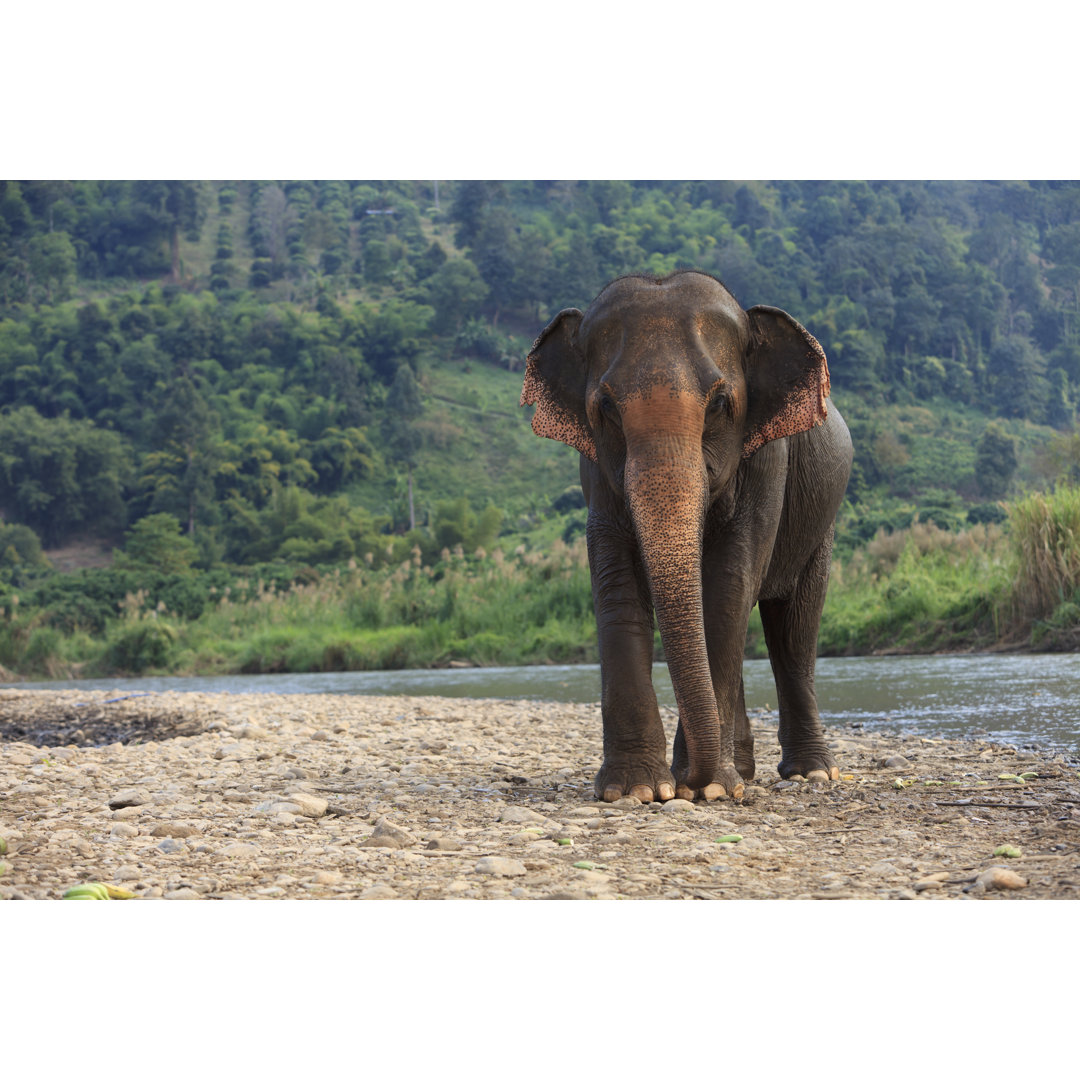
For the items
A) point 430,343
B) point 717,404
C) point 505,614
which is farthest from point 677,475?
point 430,343

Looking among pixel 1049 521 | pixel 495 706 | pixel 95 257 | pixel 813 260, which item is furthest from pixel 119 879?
pixel 95 257

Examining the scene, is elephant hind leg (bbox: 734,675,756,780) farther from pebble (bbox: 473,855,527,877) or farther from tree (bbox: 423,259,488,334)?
tree (bbox: 423,259,488,334)

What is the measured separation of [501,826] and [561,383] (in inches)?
85.8

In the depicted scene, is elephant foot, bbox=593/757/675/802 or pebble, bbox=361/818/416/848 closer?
pebble, bbox=361/818/416/848

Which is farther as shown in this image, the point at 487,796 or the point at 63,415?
the point at 63,415

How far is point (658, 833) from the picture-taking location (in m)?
4.82

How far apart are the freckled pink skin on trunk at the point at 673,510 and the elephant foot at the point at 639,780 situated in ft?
1.68

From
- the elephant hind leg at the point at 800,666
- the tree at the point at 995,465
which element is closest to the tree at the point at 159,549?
the tree at the point at 995,465

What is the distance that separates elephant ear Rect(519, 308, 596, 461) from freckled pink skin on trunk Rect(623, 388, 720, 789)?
70cm

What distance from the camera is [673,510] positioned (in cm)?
521

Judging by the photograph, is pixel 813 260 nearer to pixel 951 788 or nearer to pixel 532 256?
pixel 532 256

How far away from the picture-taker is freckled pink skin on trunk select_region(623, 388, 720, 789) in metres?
5.20

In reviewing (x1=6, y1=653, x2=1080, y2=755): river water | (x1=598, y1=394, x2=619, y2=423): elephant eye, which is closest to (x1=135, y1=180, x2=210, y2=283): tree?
(x1=6, y1=653, x2=1080, y2=755): river water

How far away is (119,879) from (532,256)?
74.0 metres
